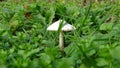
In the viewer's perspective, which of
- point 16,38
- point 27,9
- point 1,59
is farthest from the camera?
point 27,9

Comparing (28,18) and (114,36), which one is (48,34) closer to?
(114,36)

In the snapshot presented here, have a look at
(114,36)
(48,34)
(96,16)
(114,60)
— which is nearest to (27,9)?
(96,16)

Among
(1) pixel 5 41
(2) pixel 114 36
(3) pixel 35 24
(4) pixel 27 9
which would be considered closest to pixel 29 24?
(3) pixel 35 24

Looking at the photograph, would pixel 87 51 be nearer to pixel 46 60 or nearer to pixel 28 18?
Answer: pixel 46 60

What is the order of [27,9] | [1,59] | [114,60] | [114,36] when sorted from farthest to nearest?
[27,9] → [114,36] → [1,59] → [114,60]

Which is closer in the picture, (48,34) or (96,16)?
(48,34)

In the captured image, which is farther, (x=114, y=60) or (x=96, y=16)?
(x=96, y=16)
